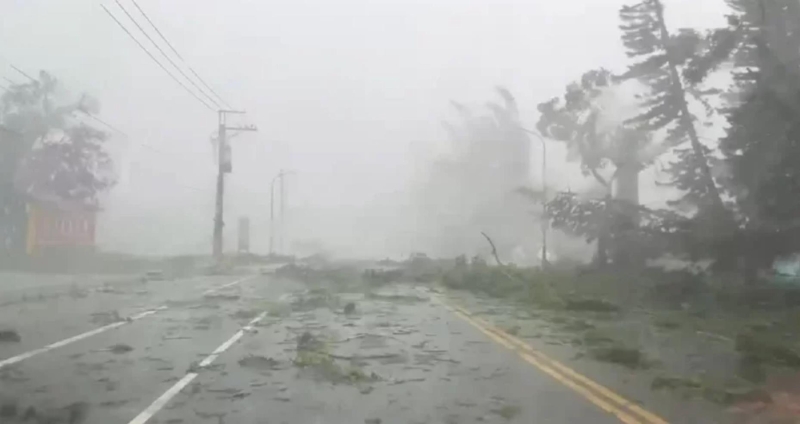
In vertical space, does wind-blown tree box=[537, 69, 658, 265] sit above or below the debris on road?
above

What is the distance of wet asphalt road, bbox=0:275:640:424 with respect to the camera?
898cm

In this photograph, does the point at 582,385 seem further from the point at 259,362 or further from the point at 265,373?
the point at 259,362

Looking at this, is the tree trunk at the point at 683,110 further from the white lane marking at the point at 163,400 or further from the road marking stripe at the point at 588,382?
the white lane marking at the point at 163,400

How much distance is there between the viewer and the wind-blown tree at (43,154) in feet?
177

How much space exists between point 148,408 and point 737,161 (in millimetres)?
21445

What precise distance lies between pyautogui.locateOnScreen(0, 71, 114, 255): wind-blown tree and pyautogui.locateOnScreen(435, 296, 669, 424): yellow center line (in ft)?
143

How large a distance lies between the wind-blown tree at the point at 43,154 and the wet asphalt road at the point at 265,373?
3537 cm

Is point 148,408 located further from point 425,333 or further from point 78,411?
point 425,333

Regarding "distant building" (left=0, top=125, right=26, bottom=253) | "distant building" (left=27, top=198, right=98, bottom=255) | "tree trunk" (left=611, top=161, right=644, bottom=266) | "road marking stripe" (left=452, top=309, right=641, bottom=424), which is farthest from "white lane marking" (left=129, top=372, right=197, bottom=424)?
"distant building" (left=27, top=198, right=98, bottom=255)

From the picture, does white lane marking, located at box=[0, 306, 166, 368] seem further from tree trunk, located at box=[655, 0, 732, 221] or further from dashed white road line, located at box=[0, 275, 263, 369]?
tree trunk, located at box=[655, 0, 732, 221]

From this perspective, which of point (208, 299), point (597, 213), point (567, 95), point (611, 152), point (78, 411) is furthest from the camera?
point (567, 95)

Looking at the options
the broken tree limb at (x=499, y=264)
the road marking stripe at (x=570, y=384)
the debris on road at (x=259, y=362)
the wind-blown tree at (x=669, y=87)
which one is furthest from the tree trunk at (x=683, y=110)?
the debris on road at (x=259, y=362)

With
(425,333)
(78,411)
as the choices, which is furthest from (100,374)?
(425,333)

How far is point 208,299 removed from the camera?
26000 millimetres
